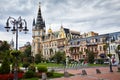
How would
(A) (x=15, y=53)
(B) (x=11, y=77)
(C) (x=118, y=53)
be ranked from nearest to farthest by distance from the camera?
1. (A) (x=15, y=53)
2. (B) (x=11, y=77)
3. (C) (x=118, y=53)

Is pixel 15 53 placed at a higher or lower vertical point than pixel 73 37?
lower

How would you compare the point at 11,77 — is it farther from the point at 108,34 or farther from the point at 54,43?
the point at 54,43

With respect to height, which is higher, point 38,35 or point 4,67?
point 38,35

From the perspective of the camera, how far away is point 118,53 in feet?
200

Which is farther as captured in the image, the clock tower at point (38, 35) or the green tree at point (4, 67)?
the clock tower at point (38, 35)

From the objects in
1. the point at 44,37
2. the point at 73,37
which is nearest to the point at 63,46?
the point at 73,37

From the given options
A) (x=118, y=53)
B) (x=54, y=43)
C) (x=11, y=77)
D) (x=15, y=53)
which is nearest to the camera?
(x=15, y=53)

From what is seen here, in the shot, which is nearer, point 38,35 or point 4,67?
point 4,67

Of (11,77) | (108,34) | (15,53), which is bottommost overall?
(11,77)

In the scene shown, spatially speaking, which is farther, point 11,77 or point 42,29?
point 42,29

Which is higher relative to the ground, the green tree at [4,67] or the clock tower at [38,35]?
the clock tower at [38,35]

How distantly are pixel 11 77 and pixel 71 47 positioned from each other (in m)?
54.7

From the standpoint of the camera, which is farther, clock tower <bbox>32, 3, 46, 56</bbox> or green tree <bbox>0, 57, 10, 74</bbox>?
clock tower <bbox>32, 3, 46, 56</bbox>

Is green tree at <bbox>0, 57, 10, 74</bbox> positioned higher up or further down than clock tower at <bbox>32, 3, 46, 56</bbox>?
further down
